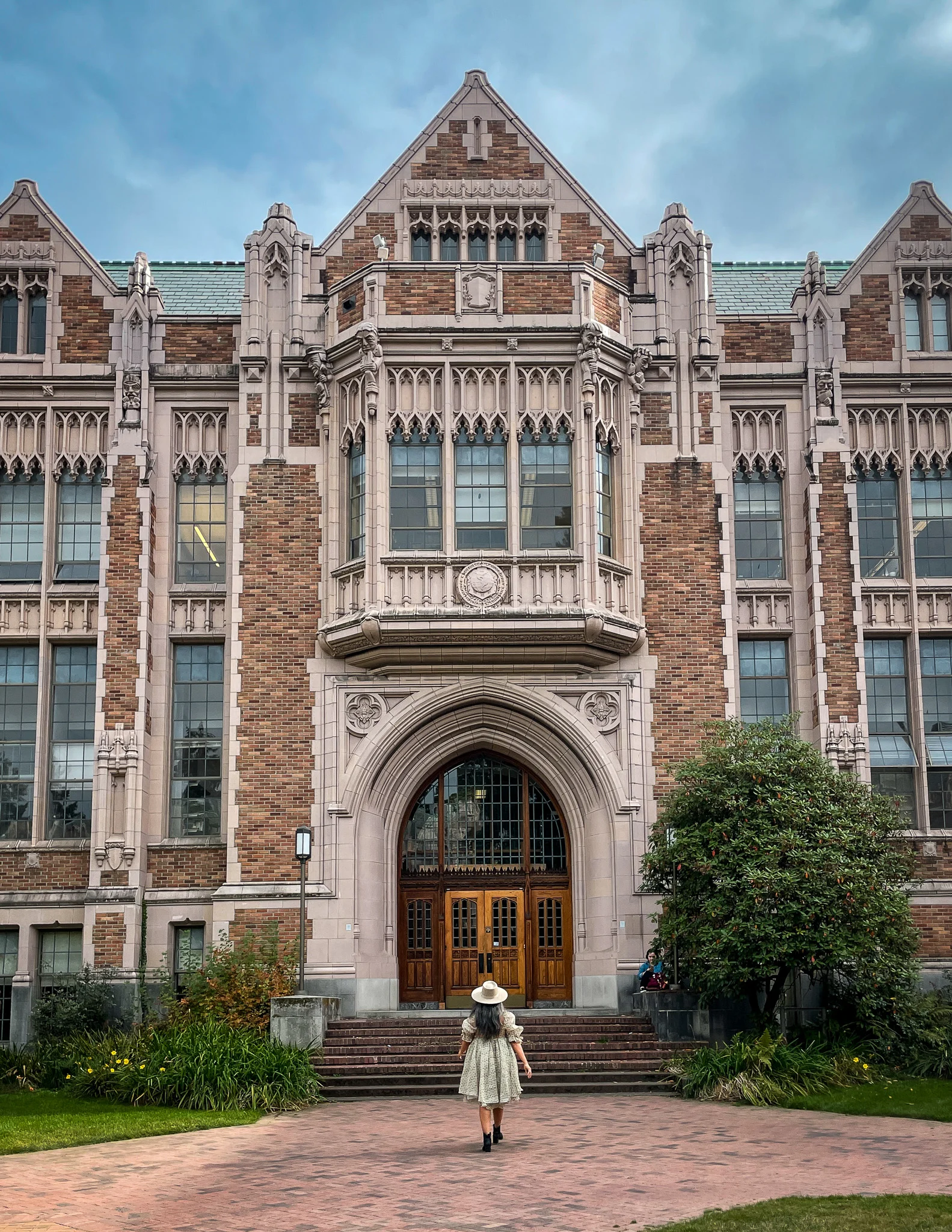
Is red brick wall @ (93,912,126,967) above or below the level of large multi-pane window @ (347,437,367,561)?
below

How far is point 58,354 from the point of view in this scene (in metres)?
26.3

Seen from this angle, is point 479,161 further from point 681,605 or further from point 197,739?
point 197,739

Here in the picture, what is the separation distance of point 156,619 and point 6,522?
3.47 meters

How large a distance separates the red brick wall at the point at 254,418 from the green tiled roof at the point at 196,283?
265 centimetres

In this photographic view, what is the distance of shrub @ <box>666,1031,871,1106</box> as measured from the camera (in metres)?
18.2

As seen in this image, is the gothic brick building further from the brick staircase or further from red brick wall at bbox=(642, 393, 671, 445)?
the brick staircase

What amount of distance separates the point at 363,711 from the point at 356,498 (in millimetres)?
3816

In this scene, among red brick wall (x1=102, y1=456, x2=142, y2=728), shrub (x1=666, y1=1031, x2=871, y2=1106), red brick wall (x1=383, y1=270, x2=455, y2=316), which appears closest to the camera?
shrub (x1=666, y1=1031, x2=871, y2=1106)

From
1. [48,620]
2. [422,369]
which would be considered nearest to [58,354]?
[48,620]

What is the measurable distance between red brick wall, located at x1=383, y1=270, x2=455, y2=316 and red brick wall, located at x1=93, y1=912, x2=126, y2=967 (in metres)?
11.5

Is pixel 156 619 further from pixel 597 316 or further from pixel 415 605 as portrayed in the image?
pixel 597 316

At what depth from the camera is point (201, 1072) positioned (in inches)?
723

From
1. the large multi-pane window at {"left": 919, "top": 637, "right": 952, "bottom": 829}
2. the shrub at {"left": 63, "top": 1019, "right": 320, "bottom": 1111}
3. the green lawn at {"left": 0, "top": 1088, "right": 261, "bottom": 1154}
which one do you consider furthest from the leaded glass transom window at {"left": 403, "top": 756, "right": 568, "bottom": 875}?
the green lawn at {"left": 0, "top": 1088, "right": 261, "bottom": 1154}

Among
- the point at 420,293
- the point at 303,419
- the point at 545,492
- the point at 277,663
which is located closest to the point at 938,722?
the point at 545,492
